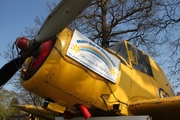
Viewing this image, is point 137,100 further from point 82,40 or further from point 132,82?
point 82,40

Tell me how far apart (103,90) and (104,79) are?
0.68ft

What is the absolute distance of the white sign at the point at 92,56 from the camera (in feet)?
11.9

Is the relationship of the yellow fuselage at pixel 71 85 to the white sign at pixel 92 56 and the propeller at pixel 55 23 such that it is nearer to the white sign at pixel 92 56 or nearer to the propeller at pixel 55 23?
the white sign at pixel 92 56

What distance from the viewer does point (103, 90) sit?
12.9 ft

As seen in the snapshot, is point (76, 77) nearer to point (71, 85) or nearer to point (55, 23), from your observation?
point (71, 85)

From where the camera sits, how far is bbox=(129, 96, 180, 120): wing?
13.1 ft

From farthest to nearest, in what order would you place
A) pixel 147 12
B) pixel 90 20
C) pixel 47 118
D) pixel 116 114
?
pixel 90 20 → pixel 147 12 → pixel 47 118 → pixel 116 114

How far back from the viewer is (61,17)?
333 cm

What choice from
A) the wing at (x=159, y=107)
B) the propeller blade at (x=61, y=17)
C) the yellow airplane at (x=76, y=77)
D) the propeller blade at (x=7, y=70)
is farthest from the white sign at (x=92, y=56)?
the propeller blade at (x=7, y=70)

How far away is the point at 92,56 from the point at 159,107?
161cm

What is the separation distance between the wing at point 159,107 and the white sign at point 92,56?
0.76m

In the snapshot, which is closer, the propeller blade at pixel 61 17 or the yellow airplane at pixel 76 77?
the propeller blade at pixel 61 17

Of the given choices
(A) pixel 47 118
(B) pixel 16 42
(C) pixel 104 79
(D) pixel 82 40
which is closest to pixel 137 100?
(C) pixel 104 79

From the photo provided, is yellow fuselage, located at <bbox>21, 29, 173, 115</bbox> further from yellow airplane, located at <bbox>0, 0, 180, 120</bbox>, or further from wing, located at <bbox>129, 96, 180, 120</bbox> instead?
wing, located at <bbox>129, 96, 180, 120</bbox>
